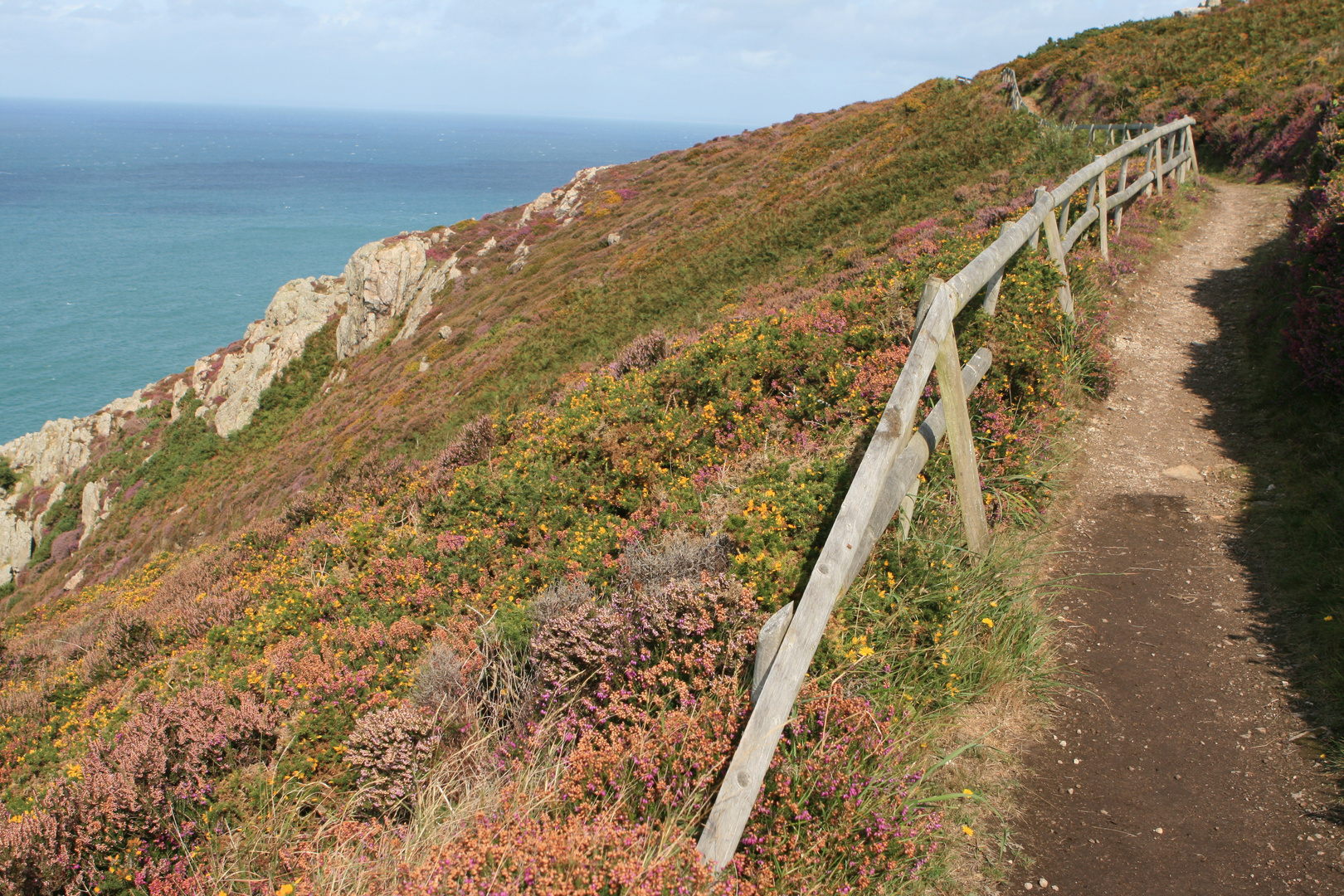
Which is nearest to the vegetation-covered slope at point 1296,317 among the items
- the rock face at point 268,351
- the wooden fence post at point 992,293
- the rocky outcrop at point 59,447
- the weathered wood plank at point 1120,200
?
the weathered wood plank at point 1120,200

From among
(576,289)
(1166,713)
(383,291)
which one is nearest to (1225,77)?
(576,289)

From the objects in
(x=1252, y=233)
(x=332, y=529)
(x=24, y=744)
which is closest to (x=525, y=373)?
(x=332, y=529)

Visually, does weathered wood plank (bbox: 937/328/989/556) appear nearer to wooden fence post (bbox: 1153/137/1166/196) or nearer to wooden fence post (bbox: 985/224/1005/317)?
wooden fence post (bbox: 985/224/1005/317)

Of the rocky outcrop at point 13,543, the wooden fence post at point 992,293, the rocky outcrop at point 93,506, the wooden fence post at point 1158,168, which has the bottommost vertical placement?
the rocky outcrop at point 13,543

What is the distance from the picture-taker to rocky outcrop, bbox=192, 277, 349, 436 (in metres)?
39.4

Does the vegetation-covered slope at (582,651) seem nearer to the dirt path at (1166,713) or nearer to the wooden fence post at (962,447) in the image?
the wooden fence post at (962,447)

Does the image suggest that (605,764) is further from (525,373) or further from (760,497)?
(525,373)

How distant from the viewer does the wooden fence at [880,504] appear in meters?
2.96

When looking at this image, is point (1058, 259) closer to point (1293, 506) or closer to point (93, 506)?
point (1293, 506)

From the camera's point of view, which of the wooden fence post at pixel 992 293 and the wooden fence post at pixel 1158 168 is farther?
the wooden fence post at pixel 1158 168

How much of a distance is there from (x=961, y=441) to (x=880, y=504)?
1.03 meters

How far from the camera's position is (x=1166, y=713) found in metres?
3.99

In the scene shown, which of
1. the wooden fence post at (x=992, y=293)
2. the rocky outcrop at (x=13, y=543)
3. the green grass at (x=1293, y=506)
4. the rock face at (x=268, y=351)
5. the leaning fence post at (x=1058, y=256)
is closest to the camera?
the green grass at (x=1293, y=506)

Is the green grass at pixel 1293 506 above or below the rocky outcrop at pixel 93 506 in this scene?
above
